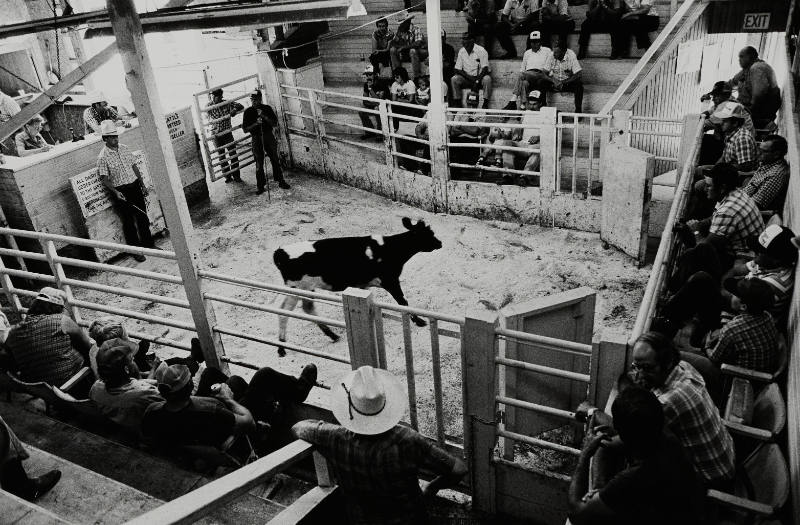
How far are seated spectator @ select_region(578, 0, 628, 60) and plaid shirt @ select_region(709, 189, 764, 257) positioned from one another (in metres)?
7.06

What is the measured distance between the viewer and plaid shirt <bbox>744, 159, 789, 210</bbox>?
6238 mm

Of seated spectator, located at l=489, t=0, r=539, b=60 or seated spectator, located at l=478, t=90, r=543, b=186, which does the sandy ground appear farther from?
seated spectator, located at l=489, t=0, r=539, b=60

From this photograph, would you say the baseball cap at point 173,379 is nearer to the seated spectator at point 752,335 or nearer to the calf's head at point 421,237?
the seated spectator at point 752,335

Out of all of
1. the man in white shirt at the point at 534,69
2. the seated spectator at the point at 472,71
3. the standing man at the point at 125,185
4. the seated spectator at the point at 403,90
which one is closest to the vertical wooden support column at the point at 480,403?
the standing man at the point at 125,185

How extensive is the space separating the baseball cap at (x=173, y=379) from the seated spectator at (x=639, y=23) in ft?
34.2

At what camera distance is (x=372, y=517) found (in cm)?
349

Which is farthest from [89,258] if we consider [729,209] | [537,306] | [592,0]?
[592,0]

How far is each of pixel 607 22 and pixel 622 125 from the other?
465 cm

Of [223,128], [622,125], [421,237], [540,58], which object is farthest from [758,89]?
[223,128]

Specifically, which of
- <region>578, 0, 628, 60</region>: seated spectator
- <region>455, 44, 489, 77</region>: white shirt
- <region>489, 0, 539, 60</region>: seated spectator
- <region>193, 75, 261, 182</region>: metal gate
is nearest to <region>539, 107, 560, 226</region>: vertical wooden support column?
<region>455, 44, 489, 77</region>: white shirt

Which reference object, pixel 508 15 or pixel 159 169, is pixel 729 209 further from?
pixel 508 15

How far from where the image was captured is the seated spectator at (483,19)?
42.7 feet

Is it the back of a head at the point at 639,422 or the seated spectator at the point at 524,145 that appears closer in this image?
the back of a head at the point at 639,422

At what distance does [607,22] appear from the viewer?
11.9 metres
